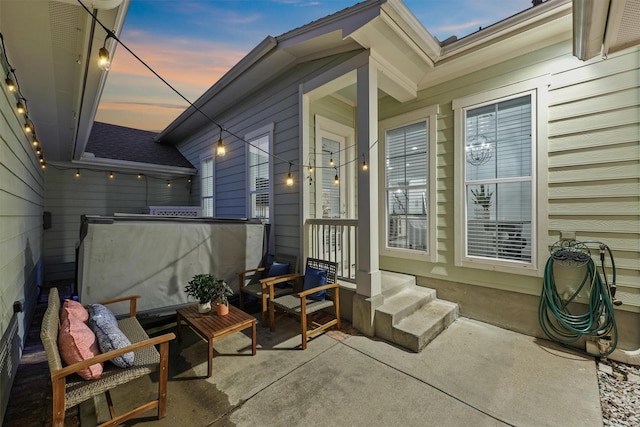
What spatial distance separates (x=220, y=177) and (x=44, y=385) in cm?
467

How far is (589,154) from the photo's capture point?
9.16ft

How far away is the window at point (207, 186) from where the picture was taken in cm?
679

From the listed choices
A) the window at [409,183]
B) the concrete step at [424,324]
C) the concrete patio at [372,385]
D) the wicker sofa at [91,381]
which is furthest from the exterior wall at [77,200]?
the concrete step at [424,324]

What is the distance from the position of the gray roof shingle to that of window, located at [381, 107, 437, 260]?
5.95m

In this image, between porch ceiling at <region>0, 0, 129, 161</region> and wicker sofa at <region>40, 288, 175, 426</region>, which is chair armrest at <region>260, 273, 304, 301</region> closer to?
wicker sofa at <region>40, 288, 175, 426</region>

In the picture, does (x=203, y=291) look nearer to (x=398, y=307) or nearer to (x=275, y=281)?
(x=275, y=281)

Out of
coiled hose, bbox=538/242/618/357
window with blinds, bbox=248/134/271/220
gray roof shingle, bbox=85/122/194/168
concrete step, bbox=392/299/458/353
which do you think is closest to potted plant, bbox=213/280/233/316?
concrete step, bbox=392/299/458/353

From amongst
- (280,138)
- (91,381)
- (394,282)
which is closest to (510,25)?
(280,138)

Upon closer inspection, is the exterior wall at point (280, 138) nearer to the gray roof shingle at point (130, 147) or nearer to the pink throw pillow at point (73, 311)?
the pink throw pillow at point (73, 311)

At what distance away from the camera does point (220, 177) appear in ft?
20.5

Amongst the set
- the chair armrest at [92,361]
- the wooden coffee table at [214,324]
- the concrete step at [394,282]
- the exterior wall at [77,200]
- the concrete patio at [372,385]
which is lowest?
the concrete patio at [372,385]

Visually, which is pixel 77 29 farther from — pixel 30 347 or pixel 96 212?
pixel 96 212

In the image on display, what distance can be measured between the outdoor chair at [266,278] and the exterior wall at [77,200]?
180 inches

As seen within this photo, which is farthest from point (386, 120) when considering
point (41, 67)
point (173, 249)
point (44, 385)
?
point (44, 385)
